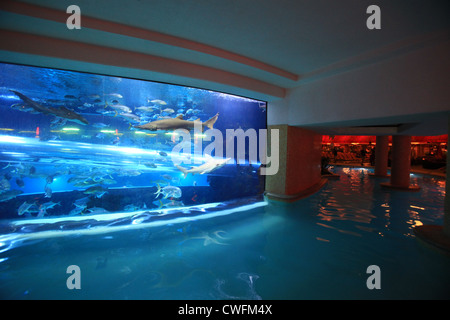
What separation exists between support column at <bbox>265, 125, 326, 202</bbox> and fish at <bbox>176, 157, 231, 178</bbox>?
2.07 meters

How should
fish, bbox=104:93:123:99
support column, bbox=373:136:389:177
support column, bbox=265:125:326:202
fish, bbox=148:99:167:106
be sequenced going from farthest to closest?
support column, bbox=373:136:389:177 < support column, bbox=265:125:326:202 < fish, bbox=148:99:167:106 < fish, bbox=104:93:123:99

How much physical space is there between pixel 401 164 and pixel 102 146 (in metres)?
14.9

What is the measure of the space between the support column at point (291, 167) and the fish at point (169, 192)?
12.0ft

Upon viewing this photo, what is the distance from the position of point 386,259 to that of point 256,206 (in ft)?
14.1

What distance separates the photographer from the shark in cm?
587

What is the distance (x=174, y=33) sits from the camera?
4.46 m

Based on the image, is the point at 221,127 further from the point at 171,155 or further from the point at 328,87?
the point at 328,87

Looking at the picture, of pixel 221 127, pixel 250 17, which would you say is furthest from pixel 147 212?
pixel 250 17

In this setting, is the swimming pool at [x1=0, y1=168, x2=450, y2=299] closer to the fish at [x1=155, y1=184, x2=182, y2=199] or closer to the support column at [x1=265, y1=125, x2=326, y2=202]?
the fish at [x1=155, y1=184, x2=182, y2=199]

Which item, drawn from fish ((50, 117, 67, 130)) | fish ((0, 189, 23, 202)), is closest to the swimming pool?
fish ((0, 189, 23, 202))

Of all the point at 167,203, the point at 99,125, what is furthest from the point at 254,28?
the point at 167,203

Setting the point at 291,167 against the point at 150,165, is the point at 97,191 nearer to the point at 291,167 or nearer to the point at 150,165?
the point at 150,165

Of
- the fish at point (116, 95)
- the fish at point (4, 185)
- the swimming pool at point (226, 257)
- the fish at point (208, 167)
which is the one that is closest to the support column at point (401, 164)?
the swimming pool at point (226, 257)

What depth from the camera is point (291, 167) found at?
8500 mm
